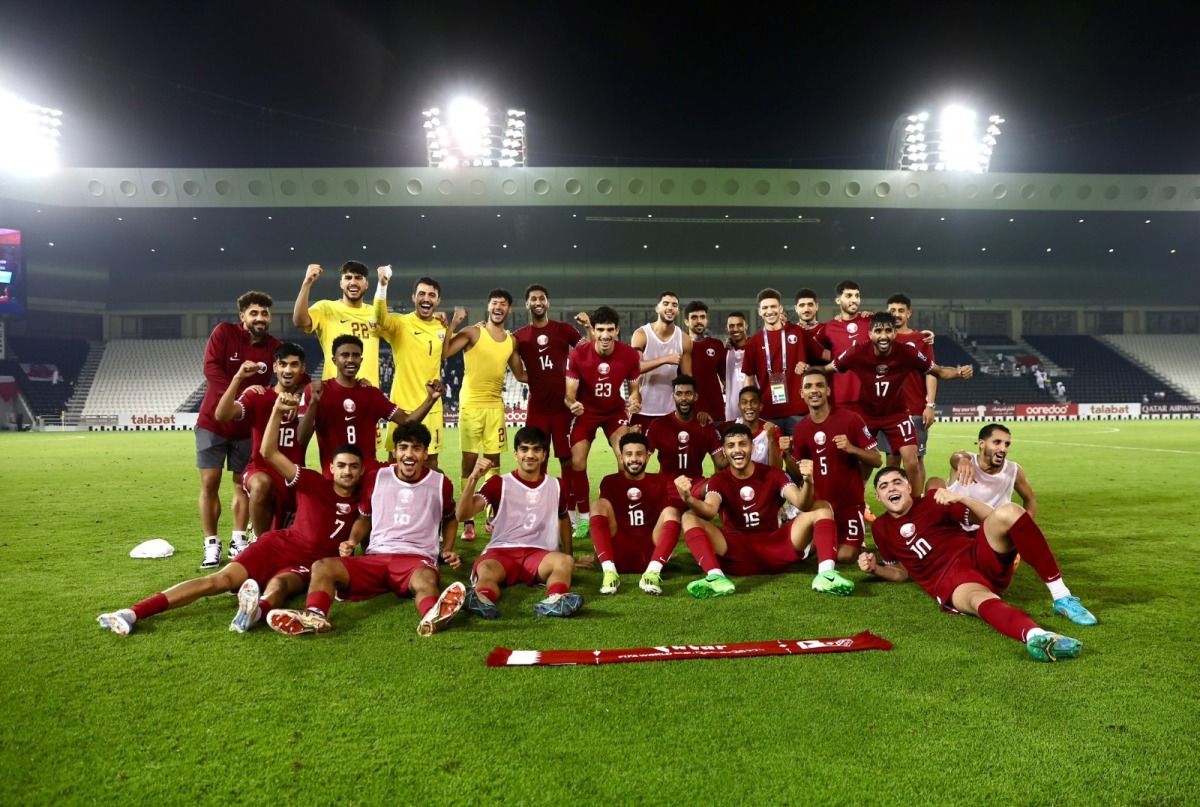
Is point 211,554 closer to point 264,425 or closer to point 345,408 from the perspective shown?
point 264,425

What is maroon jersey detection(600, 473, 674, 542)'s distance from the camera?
221 inches

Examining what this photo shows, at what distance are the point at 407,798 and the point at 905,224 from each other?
3329cm

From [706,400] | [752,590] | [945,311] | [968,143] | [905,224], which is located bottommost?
[752,590]

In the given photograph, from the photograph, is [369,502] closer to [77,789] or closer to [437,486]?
[437,486]

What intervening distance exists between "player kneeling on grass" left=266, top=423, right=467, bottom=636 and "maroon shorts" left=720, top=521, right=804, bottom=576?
205 centimetres

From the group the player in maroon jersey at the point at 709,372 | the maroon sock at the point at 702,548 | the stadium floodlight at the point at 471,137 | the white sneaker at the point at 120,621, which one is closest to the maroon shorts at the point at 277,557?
the white sneaker at the point at 120,621

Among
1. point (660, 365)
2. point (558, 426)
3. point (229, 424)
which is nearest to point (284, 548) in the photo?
point (229, 424)

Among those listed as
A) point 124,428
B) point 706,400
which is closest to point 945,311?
point 706,400

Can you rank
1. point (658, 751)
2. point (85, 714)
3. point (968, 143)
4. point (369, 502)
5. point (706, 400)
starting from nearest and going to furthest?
point (658, 751), point (85, 714), point (369, 502), point (706, 400), point (968, 143)

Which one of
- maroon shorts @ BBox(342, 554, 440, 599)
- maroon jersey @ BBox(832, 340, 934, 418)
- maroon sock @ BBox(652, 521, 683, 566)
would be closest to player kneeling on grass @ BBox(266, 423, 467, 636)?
maroon shorts @ BBox(342, 554, 440, 599)

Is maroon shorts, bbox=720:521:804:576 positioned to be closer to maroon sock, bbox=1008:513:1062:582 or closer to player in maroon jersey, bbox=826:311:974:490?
maroon sock, bbox=1008:513:1062:582

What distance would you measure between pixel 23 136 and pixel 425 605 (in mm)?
33487

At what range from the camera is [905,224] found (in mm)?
30891

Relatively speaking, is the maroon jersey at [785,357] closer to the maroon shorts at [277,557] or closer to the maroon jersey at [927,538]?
the maroon jersey at [927,538]
